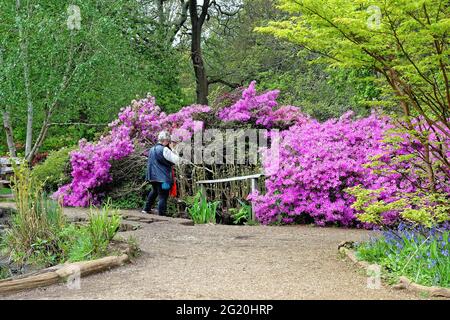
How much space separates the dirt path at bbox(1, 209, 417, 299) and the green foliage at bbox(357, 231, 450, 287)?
0.27 meters

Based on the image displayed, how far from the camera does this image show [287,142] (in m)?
9.65

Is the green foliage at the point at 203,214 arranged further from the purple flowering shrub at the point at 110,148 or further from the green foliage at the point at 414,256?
the green foliage at the point at 414,256

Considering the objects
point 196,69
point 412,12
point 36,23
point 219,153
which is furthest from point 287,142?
point 196,69

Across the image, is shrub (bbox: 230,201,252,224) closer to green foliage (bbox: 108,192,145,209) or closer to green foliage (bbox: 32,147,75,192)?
green foliage (bbox: 108,192,145,209)

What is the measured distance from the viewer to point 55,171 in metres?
12.9

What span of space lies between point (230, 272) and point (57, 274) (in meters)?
1.54

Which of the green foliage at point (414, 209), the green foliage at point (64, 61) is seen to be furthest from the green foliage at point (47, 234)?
the green foliage at point (64, 61)

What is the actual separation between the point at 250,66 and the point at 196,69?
7.12 feet

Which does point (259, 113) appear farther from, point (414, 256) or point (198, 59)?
point (198, 59)

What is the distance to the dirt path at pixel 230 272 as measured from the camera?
4.34 meters

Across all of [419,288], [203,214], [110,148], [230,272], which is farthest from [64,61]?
[419,288]

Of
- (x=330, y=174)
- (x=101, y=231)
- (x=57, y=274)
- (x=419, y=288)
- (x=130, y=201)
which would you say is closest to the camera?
(x=419, y=288)

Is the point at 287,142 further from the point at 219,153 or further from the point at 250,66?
the point at 250,66

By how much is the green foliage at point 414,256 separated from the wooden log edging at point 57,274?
248 centimetres
